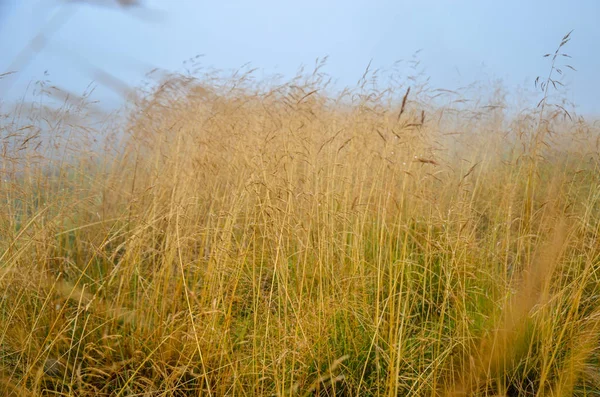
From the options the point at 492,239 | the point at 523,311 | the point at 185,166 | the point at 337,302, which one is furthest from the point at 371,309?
the point at 185,166

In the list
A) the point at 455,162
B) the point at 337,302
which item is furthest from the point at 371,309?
the point at 455,162

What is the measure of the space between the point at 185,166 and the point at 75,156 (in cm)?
129

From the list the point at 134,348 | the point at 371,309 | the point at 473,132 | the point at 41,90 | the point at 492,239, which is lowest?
the point at 134,348

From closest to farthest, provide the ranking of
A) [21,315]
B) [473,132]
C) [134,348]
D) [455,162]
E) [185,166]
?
[134,348]
[21,315]
[185,166]
[455,162]
[473,132]

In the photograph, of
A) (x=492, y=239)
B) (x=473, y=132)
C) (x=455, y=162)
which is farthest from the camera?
(x=473, y=132)

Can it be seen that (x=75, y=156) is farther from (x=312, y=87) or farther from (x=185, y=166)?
(x=312, y=87)

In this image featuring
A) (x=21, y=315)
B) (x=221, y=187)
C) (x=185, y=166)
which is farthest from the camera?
(x=221, y=187)

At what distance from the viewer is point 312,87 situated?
3.68 meters

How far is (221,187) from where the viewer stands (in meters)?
3.38

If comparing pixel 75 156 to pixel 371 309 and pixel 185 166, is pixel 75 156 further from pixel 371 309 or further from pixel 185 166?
pixel 371 309

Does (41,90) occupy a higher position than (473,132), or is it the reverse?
(473,132)

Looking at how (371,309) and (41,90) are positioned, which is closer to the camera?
(371,309)

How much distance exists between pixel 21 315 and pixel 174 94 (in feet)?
6.30

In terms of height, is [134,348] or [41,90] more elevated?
[41,90]
